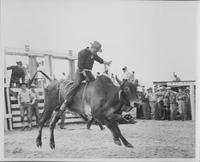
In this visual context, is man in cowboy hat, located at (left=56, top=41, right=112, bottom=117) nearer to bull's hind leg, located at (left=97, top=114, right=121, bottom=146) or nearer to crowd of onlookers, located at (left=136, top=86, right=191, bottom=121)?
bull's hind leg, located at (left=97, top=114, right=121, bottom=146)

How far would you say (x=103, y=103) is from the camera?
2658mm

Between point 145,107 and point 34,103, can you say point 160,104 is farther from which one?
point 34,103

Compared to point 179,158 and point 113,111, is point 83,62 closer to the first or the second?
point 113,111

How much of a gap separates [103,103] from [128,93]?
23cm

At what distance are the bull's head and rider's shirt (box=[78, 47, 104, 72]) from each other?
288 millimetres

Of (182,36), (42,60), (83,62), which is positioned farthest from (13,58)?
(182,36)

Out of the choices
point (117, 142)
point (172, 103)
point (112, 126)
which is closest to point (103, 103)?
point (112, 126)

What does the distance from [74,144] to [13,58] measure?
0.91 m

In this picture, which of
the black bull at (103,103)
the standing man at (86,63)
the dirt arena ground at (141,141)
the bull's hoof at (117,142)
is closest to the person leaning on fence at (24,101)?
the black bull at (103,103)

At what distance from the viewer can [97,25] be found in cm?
269

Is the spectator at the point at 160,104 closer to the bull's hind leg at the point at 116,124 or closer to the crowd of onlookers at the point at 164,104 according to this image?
the crowd of onlookers at the point at 164,104

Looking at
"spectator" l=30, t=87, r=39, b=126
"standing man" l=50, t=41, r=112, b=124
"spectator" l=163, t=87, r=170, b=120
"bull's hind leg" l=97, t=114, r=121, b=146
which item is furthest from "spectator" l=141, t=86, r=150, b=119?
"spectator" l=30, t=87, r=39, b=126

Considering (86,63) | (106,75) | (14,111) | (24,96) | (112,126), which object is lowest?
(112,126)

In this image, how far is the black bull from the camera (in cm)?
265
